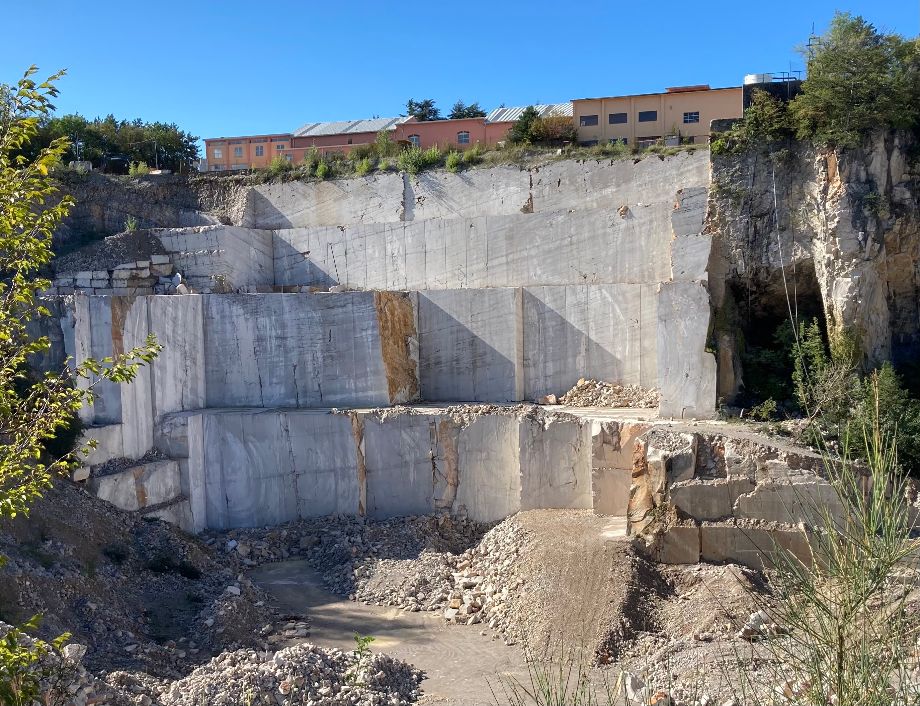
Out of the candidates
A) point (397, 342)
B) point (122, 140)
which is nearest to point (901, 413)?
point (397, 342)

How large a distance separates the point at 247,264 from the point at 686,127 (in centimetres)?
1183

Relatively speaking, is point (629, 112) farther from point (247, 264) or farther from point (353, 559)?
point (353, 559)

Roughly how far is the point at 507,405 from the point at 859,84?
326 inches

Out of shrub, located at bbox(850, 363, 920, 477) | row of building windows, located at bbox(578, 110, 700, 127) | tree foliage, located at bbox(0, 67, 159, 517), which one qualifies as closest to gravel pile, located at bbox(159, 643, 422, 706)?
tree foliage, located at bbox(0, 67, 159, 517)

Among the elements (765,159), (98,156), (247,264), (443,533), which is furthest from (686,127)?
(98,156)

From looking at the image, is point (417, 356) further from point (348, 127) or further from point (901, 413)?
point (348, 127)

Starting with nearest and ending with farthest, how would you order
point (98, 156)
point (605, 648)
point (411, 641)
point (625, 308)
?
point (605, 648), point (411, 641), point (625, 308), point (98, 156)

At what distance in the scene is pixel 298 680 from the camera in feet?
30.5

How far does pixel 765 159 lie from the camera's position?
1541 centimetres

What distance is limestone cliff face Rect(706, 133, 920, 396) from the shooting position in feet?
47.9

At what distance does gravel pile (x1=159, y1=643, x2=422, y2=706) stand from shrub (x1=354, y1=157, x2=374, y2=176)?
1467 cm

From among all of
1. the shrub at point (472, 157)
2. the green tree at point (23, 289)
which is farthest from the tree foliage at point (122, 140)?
the green tree at point (23, 289)

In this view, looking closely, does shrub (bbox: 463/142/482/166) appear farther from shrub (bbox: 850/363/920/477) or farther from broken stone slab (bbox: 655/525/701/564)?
broken stone slab (bbox: 655/525/701/564)

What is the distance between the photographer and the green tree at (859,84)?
14383mm
